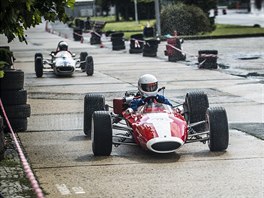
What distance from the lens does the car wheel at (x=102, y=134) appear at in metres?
11.8

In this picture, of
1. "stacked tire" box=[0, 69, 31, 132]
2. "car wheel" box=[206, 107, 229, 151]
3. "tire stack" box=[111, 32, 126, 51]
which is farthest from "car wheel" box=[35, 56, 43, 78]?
"tire stack" box=[111, 32, 126, 51]

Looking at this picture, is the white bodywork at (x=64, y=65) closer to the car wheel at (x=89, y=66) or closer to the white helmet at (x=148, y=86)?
the car wheel at (x=89, y=66)

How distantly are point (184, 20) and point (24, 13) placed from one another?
39.7 m

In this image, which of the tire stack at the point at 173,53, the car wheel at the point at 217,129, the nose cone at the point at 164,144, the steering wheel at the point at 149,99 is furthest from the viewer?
the tire stack at the point at 173,53

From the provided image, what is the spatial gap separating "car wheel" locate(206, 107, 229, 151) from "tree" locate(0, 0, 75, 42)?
2472 millimetres

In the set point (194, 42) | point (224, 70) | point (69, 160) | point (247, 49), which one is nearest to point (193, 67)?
point (224, 70)

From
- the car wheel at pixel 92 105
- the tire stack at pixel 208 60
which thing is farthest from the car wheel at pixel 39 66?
the car wheel at pixel 92 105

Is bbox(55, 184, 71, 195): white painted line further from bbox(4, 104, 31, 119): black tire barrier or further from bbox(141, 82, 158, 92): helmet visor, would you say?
bbox(4, 104, 31, 119): black tire barrier

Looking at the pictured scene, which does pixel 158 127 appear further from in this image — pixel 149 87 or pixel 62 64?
pixel 62 64

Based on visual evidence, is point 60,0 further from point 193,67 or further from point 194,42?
point 194,42

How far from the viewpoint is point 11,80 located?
14.1 meters

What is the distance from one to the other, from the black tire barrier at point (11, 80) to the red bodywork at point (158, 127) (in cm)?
230

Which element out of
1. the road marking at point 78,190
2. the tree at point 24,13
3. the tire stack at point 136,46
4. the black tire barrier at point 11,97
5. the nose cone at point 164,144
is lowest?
the tire stack at point 136,46

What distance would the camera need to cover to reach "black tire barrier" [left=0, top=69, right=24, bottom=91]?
46.1 feet
